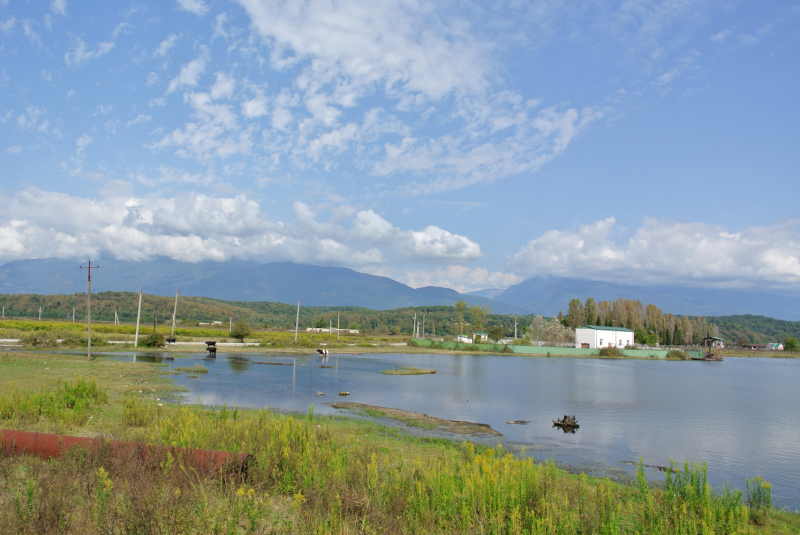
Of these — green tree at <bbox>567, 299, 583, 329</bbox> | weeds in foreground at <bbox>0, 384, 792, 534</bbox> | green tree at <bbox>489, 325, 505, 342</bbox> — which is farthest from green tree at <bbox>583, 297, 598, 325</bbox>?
weeds in foreground at <bbox>0, 384, 792, 534</bbox>

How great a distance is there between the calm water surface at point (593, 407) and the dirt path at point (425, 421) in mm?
931

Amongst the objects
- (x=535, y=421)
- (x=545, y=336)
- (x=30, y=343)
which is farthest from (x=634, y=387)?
(x=545, y=336)

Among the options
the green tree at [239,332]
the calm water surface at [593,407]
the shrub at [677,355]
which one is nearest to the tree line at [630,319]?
the shrub at [677,355]

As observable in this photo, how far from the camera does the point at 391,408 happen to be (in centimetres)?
2364

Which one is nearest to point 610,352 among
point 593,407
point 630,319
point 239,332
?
point 630,319

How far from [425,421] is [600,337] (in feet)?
293

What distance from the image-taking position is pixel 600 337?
99.6 metres

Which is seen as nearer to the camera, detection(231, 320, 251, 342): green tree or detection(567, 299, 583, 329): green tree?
detection(231, 320, 251, 342): green tree

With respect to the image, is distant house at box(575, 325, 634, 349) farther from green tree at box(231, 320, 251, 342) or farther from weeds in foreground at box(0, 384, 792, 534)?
weeds in foreground at box(0, 384, 792, 534)

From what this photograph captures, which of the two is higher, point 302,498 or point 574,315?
point 574,315

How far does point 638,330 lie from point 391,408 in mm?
114701

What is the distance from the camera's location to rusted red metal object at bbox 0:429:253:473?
7316 mm

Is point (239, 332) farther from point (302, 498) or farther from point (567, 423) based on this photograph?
point (302, 498)

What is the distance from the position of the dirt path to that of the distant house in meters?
85.7
